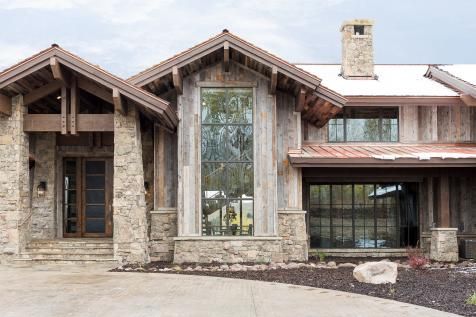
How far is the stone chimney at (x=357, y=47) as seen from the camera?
20672 mm

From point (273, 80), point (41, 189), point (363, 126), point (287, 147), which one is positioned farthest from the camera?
point (363, 126)

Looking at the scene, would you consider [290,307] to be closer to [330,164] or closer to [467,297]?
[467,297]

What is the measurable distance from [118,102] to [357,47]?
31.9ft

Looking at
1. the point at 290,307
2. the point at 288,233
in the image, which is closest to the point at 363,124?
the point at 288,233

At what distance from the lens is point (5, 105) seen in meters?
14.6

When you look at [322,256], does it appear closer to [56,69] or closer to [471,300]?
[471,300]

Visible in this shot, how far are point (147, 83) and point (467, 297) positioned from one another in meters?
8.75

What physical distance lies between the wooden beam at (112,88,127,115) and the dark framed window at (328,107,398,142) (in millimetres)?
6502

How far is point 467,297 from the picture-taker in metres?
9.98

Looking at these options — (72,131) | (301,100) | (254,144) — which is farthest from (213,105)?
(72,131)

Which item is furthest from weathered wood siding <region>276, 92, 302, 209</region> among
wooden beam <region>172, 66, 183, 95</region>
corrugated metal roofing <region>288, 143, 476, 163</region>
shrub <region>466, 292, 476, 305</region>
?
shrub <region>466, 292, 476, 305</region>

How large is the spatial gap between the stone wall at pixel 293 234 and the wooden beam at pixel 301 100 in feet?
8.73

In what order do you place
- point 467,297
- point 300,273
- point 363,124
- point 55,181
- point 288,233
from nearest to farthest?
1. point 467,297
2. point 300,273
3. point 288,233
4. point 55,181
5. point 363,124

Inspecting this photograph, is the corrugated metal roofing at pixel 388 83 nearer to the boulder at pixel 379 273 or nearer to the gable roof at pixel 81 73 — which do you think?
the gable roof at pixel 81 73
